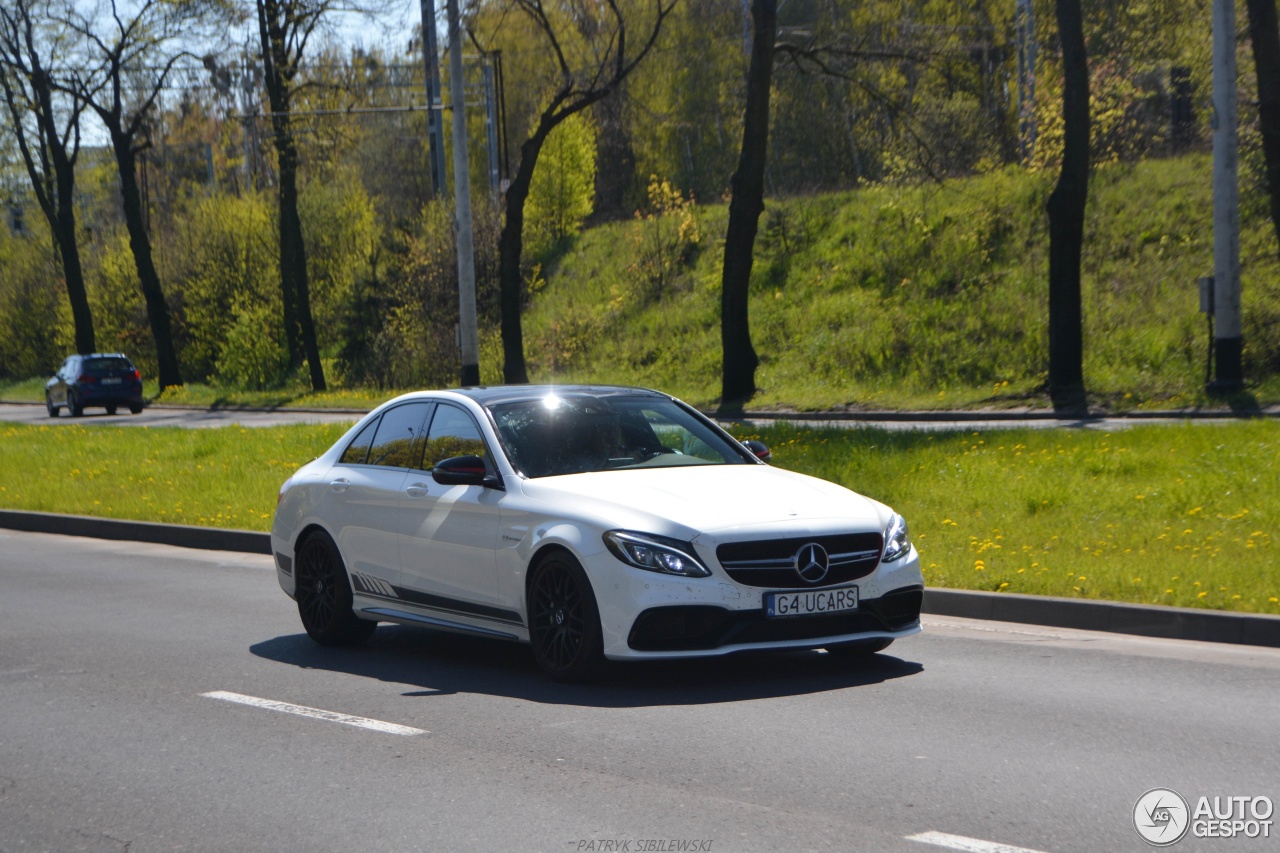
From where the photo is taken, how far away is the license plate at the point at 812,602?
23.9 ft

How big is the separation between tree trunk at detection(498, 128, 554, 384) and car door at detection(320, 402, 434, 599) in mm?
25147

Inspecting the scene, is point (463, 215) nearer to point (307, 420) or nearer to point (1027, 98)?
point (307, 420)

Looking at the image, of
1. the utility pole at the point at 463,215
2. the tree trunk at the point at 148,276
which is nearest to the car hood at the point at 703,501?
the utility pole at the point at 463,215

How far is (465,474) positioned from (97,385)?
38.2 metres

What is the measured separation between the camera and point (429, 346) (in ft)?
148

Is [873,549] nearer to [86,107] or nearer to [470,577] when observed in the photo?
[470,577]

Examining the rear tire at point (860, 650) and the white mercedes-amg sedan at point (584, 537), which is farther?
the rear tire at point (860, 650)

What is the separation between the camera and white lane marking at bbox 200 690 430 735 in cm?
698

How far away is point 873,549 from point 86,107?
4874 cm

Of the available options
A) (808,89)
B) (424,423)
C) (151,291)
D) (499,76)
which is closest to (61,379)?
(151,291)

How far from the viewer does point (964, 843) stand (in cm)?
494

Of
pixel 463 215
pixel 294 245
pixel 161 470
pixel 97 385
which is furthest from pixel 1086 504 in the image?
pixel 97 385

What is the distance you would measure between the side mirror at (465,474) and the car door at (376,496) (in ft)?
2.27

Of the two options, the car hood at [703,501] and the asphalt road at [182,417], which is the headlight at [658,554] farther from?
the asphalt road at [182,417]
